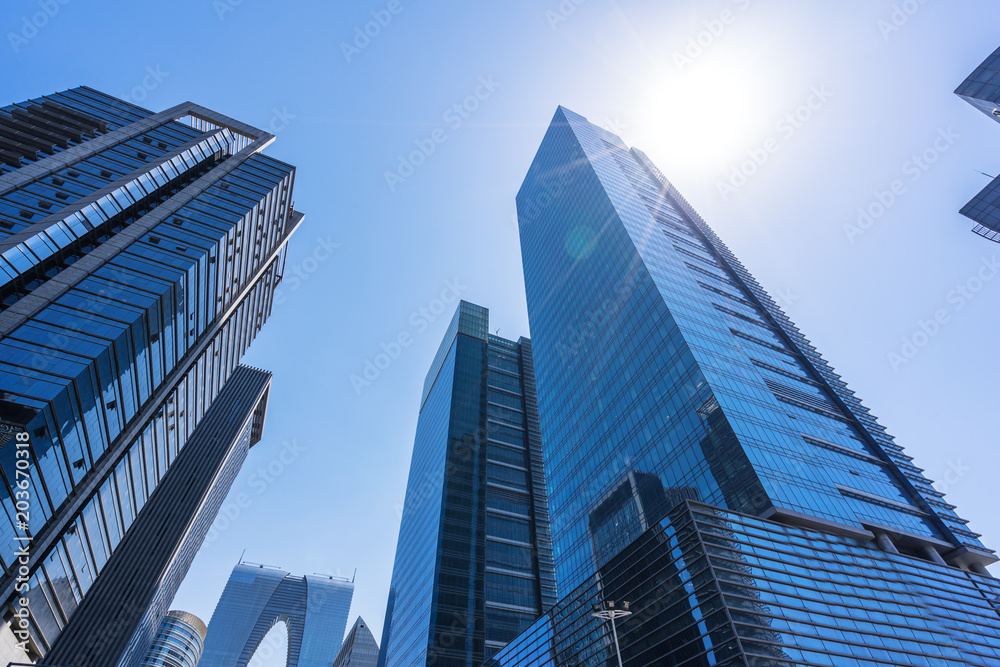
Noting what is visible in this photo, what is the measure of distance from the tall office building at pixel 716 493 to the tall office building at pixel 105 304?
4138cm

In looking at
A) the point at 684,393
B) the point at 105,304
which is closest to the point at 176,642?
the point at 105,304

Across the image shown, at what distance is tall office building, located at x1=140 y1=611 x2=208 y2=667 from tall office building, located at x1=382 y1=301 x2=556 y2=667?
312 feet

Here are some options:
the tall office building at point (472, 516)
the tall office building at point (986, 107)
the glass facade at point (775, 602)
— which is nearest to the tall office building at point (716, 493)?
the glass facade at point (775, 602)

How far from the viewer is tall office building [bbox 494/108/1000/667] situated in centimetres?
3516

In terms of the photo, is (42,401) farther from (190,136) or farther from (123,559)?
(123,559)

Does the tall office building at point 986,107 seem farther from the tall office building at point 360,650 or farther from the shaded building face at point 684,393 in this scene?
the tall office building at point 360,650

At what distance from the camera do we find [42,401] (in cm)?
3158

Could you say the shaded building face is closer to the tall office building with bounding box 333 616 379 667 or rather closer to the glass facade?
the glass facade

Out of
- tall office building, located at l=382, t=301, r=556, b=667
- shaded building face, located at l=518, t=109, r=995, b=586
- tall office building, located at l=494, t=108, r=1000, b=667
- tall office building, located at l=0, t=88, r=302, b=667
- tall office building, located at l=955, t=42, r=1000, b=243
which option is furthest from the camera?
tall office building, located at l=382, t=301, r=556, b=667

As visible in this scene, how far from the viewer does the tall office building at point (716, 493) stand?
35.2 meters

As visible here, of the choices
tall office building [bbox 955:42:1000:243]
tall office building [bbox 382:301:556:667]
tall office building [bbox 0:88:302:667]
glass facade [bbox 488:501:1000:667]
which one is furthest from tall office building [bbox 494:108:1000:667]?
tall office building [bbox 0:88:302:667]

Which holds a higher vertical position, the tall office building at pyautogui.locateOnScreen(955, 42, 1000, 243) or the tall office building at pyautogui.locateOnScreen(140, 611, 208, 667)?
the tall office building at pyautogui.locateOnScreen(140, 611, 208, 667)

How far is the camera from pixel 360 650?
7407 inches

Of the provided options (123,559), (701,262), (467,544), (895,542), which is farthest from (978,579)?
(123,559)
